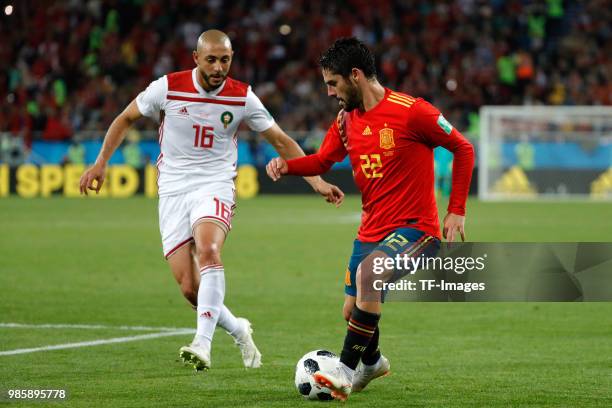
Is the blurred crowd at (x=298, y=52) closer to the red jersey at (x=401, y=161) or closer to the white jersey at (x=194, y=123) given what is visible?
the white jersey at (x=194, y=123)

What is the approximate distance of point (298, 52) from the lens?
34.3 meters

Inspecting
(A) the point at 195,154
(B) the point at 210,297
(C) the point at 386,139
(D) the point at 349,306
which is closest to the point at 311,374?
(D) the point at 349,306

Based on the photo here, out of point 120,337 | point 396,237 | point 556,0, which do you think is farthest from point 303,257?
point 556,0

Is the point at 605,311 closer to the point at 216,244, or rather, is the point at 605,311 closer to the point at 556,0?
the point at 216,244

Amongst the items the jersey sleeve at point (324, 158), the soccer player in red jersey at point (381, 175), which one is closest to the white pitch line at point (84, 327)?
the jersey sleeve at point (324, 158)

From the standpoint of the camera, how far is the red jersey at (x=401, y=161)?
6742mm

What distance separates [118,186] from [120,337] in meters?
22.3

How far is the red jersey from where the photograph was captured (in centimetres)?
674

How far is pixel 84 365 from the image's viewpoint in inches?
313

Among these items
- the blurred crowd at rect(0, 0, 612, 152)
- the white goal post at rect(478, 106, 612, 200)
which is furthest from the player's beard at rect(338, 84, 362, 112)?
the blurred crowd at rect(0, 0, 612, 152)

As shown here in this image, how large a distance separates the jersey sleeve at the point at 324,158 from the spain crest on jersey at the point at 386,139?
412 millimetres

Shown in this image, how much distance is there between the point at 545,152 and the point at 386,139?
2363 centimetres

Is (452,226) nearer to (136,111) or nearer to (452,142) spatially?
(452,142)

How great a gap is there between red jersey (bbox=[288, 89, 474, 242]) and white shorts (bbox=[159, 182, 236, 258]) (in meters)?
1.44
